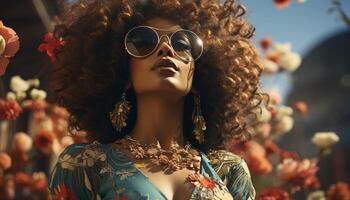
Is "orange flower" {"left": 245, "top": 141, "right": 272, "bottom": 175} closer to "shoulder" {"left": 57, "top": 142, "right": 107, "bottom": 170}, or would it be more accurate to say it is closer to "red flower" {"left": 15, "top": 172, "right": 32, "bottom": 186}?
"red flower" {"left": 15, "top": 172, "right": 32, "bottom": 186}

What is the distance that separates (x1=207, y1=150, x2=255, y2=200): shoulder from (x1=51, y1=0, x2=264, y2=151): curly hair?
0.10 metres

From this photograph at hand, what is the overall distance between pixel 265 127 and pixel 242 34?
1.14m

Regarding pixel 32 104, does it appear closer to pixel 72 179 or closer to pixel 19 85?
pixel 19 85

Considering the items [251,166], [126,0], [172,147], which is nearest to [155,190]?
[172,147]

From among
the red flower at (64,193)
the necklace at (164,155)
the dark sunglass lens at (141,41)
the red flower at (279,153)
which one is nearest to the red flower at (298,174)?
the red flower at (279,153)

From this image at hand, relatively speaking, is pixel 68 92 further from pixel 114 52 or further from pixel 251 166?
pixel 251 166

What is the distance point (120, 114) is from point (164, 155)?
20 cm

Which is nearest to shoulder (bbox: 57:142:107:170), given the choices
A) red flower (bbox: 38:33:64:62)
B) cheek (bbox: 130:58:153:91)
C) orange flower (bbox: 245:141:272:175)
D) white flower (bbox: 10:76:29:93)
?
cheek (bbox: 130:58:153:91)

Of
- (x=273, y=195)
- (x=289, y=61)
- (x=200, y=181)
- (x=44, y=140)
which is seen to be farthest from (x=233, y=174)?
(x=289, y=61)

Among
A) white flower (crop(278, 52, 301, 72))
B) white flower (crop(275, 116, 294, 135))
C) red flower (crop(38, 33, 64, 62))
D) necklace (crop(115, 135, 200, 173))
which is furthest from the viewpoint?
white flower (crop(278, 52, 301, 72))

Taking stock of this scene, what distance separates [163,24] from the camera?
2162 mm

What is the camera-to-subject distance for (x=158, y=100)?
207 cm

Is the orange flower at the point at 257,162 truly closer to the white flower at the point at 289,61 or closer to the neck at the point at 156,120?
the white flower at the point at 289,61

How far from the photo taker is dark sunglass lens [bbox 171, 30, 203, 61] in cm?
207
